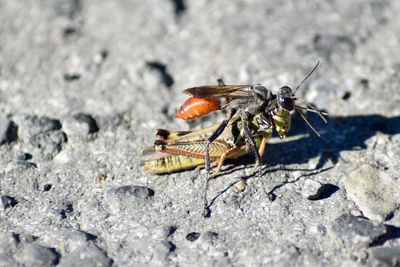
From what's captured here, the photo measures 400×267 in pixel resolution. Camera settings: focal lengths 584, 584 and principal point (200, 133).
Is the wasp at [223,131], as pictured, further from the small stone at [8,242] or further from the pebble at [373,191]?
the small stone at [8,242]

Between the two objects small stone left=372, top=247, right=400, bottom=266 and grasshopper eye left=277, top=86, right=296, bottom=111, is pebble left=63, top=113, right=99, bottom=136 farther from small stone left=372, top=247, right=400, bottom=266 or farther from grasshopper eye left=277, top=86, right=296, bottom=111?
small stone left=372, top=247, right=400, bottom=266

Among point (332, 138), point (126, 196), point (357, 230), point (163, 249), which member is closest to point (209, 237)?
point (163, 249)

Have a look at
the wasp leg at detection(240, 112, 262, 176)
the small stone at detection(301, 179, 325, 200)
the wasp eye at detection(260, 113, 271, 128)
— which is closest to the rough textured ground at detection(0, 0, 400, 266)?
the small stone at detection(301, 179, 325, 200)

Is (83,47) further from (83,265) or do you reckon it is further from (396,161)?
(396,161)

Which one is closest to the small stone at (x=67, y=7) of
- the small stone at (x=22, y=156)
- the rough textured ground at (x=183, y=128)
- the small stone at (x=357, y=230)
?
the rough textured ground at (x=183, y=128)

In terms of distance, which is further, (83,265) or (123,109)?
(123,109)

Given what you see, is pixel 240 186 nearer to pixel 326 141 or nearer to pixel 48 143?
pixel 326 141

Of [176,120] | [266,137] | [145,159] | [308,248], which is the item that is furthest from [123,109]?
→ [308,248]
